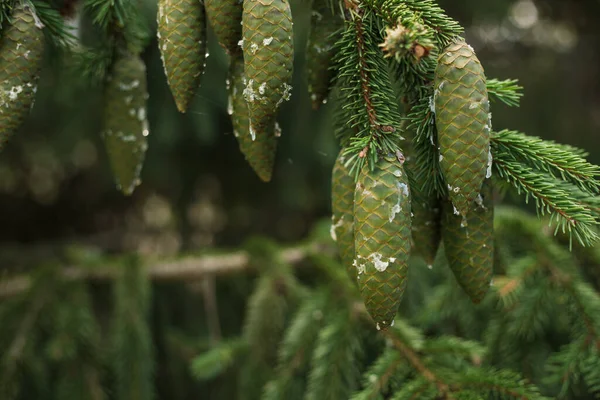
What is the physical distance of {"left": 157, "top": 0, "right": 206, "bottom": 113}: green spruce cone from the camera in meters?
0.86

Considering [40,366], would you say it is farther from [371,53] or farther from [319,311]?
[371,53]

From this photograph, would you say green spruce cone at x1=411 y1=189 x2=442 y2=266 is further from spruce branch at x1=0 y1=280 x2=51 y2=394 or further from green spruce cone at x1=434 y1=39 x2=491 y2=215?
spruce branch at x1=0 y1=280 x2=51 y2=394

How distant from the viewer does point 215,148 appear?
311cm

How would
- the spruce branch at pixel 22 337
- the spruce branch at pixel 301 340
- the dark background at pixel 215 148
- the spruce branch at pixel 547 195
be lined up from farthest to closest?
the dark background at pixel 215 148 < the spruce branch at pixel 22 337 < the spruce branch at pixel 301 340 < the spruce branch at pixel 547 195

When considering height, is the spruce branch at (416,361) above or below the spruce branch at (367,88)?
below

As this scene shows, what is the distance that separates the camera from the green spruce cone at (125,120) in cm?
105

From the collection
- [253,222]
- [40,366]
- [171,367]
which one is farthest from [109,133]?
[253,222]

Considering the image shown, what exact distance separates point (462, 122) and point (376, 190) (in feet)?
0.47

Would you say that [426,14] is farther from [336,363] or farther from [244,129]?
[336,363]

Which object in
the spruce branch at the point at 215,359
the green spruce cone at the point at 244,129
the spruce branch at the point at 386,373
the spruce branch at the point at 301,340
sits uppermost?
the green spruce cone at the point at 244,129

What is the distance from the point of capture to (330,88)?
38.6 inches

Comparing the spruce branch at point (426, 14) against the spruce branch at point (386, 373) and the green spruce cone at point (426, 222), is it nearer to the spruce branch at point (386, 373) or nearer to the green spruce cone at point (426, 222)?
the green spruce cone at point (426, 222)

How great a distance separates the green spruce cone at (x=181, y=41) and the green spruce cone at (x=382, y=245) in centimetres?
33


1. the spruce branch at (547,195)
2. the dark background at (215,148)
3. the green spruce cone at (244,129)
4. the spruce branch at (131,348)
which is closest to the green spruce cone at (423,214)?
the spruce branch at (547,195)
